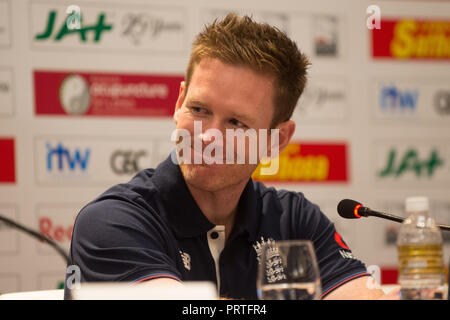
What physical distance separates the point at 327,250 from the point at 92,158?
5.10ft

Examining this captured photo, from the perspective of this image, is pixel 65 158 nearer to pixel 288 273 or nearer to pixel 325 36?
pixel 325 36

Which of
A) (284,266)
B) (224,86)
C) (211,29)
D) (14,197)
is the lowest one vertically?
(14,197)

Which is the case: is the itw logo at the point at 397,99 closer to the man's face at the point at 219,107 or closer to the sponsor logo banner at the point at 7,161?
the man's face at the point at 219,107

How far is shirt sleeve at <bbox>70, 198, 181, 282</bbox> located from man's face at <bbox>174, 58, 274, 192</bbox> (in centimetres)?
20

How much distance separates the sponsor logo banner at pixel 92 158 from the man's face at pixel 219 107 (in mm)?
1381

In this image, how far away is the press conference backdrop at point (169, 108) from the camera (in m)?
2.67

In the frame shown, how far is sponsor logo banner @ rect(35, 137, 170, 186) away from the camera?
106 inches

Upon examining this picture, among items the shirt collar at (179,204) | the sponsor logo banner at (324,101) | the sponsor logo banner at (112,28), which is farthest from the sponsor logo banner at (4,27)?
the shirt collar at (179,204)

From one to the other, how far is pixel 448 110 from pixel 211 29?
2154mm

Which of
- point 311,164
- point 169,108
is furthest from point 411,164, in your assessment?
point 169,108

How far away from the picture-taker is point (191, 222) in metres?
1.39

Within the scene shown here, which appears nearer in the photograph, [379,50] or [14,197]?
[14,197]

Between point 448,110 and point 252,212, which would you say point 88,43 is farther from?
point 448,110

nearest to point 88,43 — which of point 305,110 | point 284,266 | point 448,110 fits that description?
point 305,110
